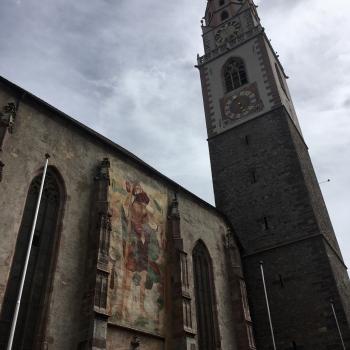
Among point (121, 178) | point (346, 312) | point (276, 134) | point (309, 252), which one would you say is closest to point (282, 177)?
point (276, 134)

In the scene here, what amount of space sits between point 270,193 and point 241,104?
19.9ft

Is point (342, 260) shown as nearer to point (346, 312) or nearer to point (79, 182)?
point (346, 312)

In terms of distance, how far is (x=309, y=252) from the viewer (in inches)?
651

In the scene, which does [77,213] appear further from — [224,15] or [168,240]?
[224,15]

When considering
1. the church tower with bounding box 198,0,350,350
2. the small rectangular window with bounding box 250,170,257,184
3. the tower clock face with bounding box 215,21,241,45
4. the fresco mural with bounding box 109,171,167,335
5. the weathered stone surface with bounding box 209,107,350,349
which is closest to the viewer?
the fresco mural with bounding box 109,171,167,335

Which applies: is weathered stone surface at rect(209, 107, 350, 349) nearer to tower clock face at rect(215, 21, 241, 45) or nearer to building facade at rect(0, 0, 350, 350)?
building facade at rect(0, 0, 350, 350)

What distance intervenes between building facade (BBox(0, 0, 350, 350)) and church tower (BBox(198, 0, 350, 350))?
0.06 meters

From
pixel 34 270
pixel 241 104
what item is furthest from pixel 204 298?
pixel 241 104

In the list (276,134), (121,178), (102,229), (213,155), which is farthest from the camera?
(213,155)

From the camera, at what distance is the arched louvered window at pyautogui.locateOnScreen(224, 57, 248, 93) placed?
23938 mm

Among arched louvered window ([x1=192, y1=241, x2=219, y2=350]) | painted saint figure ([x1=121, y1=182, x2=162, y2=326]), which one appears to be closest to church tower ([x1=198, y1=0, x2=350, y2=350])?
arched louvered window ([x1=192, y1=241, x2=219, y2=350])

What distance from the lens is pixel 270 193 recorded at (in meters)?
19.0

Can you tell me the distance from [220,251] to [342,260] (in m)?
6.08

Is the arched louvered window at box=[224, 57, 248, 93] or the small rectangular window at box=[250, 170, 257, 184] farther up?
the arched louvered window at box=[224, 57, 248, 93]
